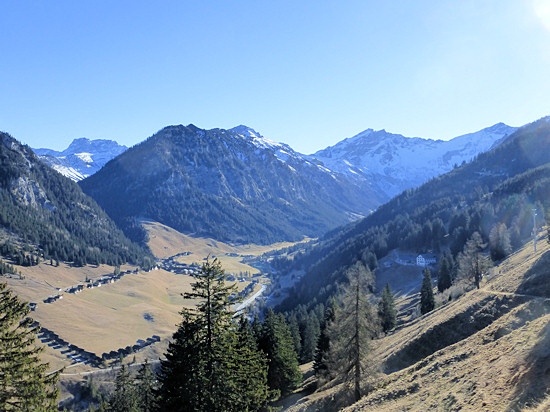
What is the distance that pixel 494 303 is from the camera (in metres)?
41.0

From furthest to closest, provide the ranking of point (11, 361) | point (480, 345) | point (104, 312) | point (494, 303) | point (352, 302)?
point (104, 312) → point (494, 303) → point (352, 302) → point (480, 345) → point (11, 361)

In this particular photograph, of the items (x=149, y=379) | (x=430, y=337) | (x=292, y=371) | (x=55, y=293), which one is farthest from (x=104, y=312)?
(x=430, y=337)

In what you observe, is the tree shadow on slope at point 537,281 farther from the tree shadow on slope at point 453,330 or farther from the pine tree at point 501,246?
the pine tree at point 501,246

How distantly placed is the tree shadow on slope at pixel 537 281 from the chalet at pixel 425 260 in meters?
117

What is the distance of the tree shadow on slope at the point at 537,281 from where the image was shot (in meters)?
38.6

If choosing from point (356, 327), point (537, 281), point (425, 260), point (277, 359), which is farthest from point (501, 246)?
point (356, 327)

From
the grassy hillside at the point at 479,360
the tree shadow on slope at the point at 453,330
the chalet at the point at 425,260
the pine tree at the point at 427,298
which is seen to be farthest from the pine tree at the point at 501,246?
the tree shadow on slope at the point at 453,330

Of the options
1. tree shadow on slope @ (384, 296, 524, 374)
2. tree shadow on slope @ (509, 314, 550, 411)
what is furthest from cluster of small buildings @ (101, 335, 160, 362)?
tree shadow on slope @ (509, 314, 550, 411)

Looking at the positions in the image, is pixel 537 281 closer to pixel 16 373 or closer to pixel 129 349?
pixel 16 373

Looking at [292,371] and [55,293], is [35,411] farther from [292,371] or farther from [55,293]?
[55,293]

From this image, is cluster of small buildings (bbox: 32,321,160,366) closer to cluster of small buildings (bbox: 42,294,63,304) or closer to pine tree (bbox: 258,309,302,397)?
cluster of small buildings (bbox: 42,294,63,304)

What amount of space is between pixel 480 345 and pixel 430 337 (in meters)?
11.9

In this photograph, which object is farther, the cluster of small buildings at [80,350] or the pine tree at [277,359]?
the cluster of small buildings at [80,350]

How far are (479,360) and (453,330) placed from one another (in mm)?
14879
